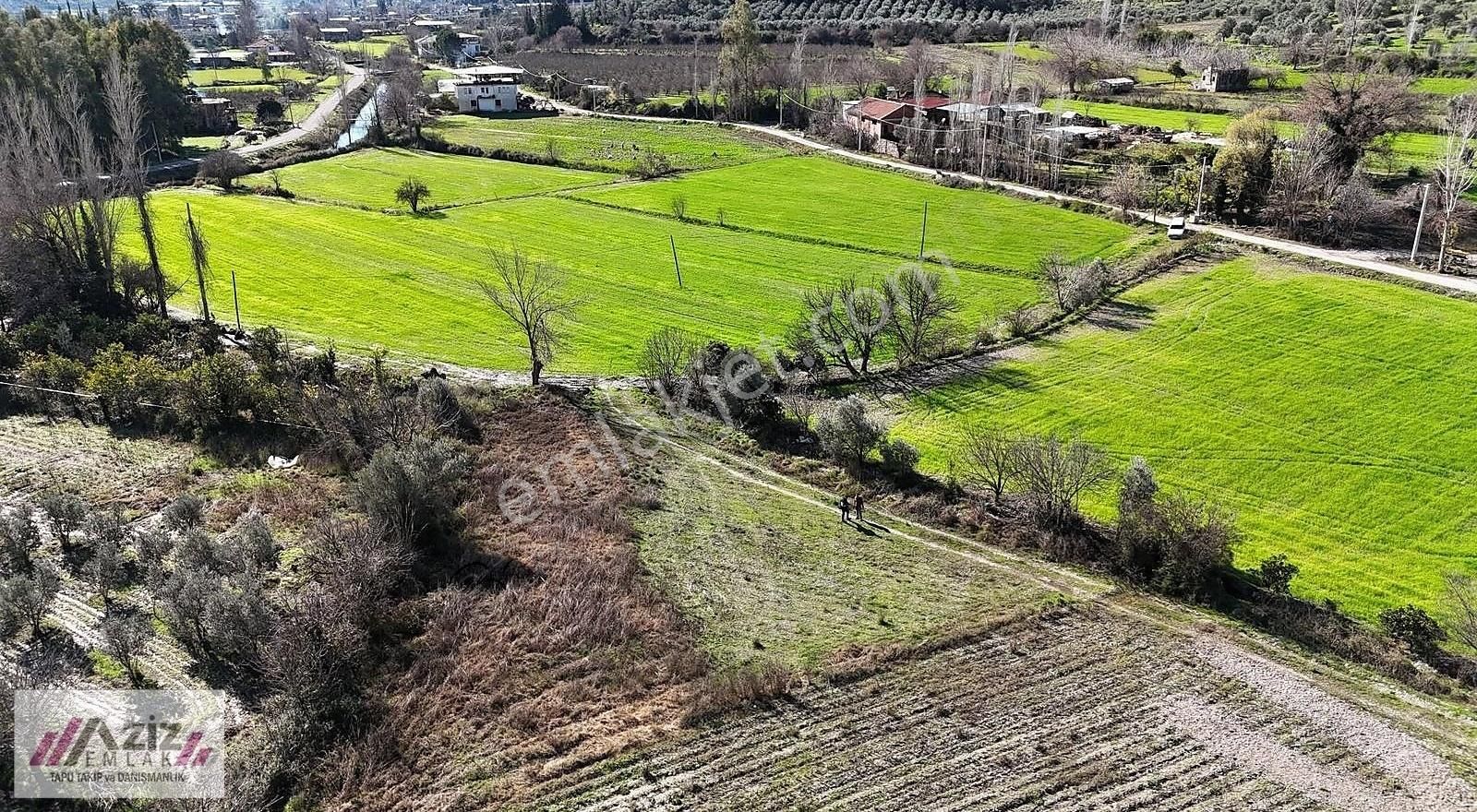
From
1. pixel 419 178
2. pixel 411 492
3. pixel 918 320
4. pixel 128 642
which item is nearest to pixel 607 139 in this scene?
pixel 419 178

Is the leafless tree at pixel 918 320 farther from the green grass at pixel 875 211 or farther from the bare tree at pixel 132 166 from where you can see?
the bare tree at pixel 132 166

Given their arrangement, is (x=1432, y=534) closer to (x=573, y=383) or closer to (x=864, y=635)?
(x=864, y=635)

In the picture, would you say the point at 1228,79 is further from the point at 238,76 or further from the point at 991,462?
the point at 238,76

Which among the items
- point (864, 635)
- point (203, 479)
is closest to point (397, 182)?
point (203, 479)

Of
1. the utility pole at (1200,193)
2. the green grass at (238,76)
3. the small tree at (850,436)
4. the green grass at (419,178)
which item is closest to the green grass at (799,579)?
the small tree at (850,436)

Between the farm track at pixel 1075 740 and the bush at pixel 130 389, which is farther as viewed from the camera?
the bush at pixel 130 389

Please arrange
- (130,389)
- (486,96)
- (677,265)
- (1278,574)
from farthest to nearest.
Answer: (486,96) < (677,265) < (130,389) < (1278,574)
